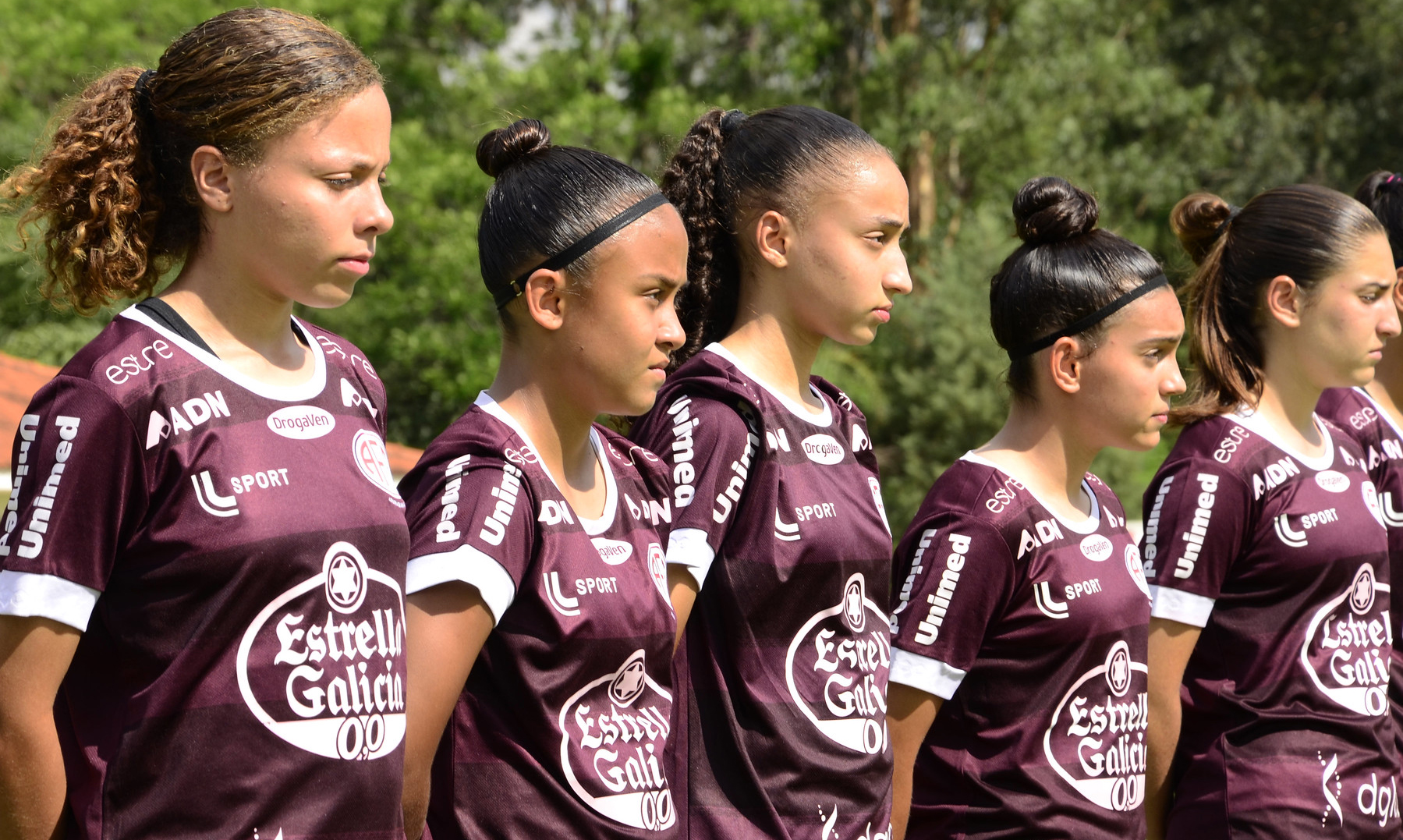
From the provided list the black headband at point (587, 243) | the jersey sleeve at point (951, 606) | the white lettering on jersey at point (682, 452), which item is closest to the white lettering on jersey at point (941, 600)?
the jersey sleeve at point (951, 606)

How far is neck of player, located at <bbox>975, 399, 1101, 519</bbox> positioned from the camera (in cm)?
353

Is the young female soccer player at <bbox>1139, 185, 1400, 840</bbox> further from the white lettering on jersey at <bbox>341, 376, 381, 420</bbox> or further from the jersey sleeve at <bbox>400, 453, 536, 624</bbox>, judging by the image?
the white lettering on jersey at <bbox>341, 376, 381, 420</bbox>

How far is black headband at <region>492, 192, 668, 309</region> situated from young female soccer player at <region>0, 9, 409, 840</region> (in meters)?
0.38

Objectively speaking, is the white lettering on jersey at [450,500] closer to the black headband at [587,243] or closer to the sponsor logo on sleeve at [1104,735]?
the black headband at [587,243]

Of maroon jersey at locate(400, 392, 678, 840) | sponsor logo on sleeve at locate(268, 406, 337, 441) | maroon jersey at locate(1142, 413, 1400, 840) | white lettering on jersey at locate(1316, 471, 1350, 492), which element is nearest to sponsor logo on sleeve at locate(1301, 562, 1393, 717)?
maroon jersey at locate(1142, 413, 1400, 840)

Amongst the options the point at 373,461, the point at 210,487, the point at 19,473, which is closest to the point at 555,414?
the point at 373,461

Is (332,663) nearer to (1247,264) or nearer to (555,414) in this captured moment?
(555,414)

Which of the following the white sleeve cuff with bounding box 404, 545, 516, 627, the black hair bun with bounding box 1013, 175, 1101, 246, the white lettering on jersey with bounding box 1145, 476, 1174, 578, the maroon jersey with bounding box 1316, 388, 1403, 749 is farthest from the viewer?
the maroon jersey with bounding box 1316, 388, 1403, 749

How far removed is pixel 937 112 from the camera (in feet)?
79.5

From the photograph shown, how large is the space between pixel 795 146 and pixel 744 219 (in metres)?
0.20

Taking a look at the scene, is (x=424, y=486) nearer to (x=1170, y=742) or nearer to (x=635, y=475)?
(x=635, y=475)

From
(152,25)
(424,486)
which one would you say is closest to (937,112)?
(152,25)

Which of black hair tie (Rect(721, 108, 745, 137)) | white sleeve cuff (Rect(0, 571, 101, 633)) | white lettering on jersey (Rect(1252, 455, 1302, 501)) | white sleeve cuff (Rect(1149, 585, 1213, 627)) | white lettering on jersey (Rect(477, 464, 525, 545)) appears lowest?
white sleeve cuff (Rect(1149, 585, 1213, 627))

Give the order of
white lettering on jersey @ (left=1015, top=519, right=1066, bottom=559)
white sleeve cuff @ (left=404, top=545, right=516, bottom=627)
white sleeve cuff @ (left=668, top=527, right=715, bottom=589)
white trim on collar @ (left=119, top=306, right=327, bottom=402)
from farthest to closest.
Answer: white lettering on jersey @ (left=1015, top=519, right=1066, bottom=559)
white sleeve cuff @ (left=668, top=527, right=715, bottom=589)
white sleeve cuff @ (left=404, top=545, right=516, bottom=627)
white trim on collar @ (left=119, top=306, right=327, bottom=402)
